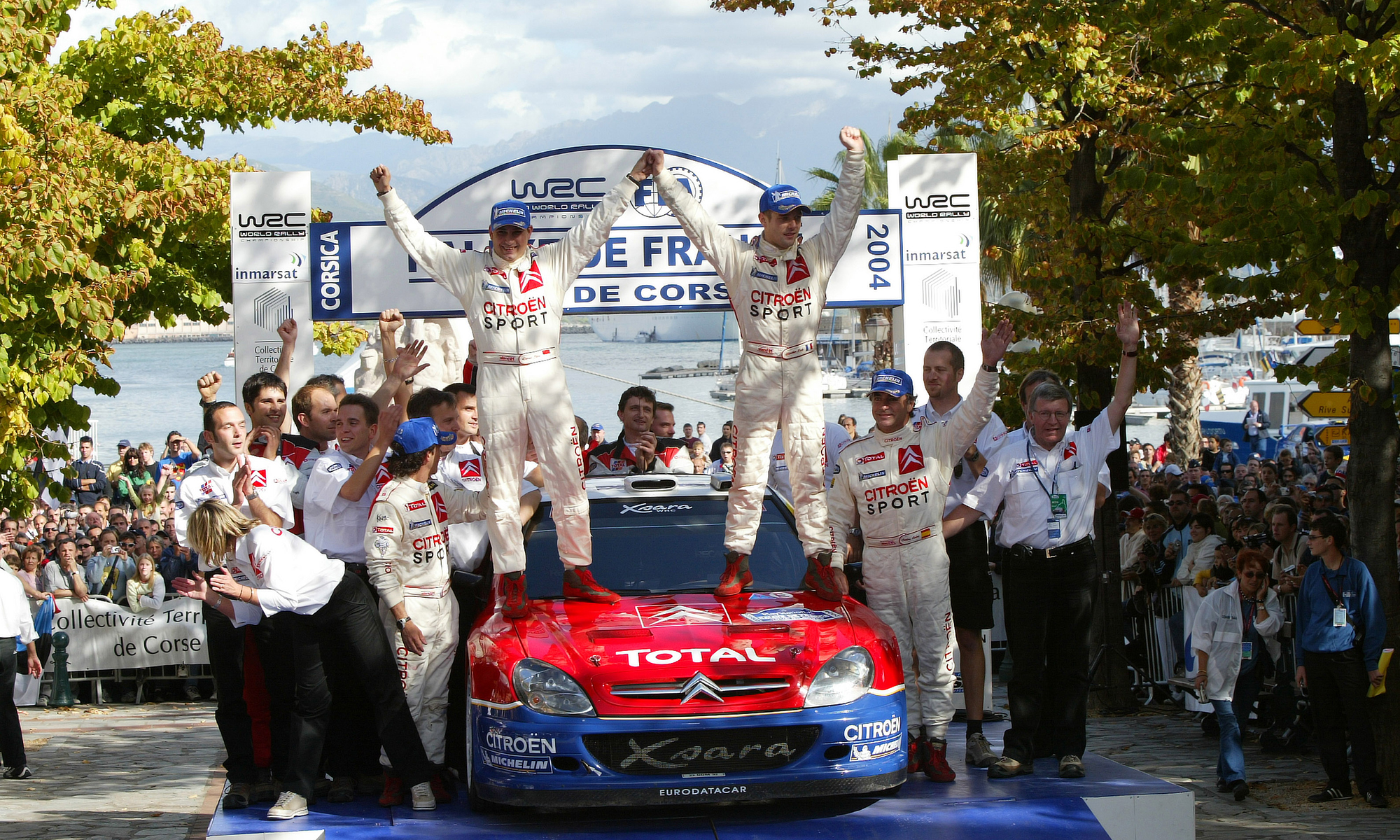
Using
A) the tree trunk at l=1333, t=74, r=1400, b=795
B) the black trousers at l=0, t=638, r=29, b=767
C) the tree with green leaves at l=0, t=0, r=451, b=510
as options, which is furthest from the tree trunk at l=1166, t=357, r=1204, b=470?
the black trousers at l=0, t=638, r=29, b=767

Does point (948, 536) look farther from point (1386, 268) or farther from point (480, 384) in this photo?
point (1386, 268)

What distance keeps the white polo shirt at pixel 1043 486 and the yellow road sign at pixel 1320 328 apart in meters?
2.75

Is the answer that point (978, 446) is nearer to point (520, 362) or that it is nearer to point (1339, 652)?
point (520, 362)

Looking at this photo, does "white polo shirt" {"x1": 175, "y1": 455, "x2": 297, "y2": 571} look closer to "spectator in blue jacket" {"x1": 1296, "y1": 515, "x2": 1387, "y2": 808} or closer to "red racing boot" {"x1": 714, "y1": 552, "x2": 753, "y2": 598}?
"red racing boot" {"x1": 714, "y1": 552, "x2": 753, "y2": 598}

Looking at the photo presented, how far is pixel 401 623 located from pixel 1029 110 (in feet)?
26.0

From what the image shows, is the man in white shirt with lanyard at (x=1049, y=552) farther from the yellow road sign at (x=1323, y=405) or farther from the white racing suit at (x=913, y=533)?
the yellow road sign at (x=1323, y=405)

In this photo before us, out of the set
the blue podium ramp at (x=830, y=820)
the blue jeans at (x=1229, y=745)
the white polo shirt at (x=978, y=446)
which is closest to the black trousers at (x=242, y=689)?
the blue podium ramp at (x=830, y=820)

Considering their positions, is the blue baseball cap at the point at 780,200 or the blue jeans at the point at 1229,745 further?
the blue jeans at the point at 1229,745

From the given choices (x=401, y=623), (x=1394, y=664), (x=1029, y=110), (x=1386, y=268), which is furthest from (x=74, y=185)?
(x=1394, y=664)

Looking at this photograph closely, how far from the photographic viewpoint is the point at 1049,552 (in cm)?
631

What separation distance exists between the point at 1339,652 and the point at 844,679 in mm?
4394

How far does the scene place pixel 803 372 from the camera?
6402 millimetres

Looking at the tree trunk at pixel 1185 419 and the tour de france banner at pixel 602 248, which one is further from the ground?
the tour de france banner at pixel 602 248

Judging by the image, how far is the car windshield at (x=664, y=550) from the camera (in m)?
6.30
